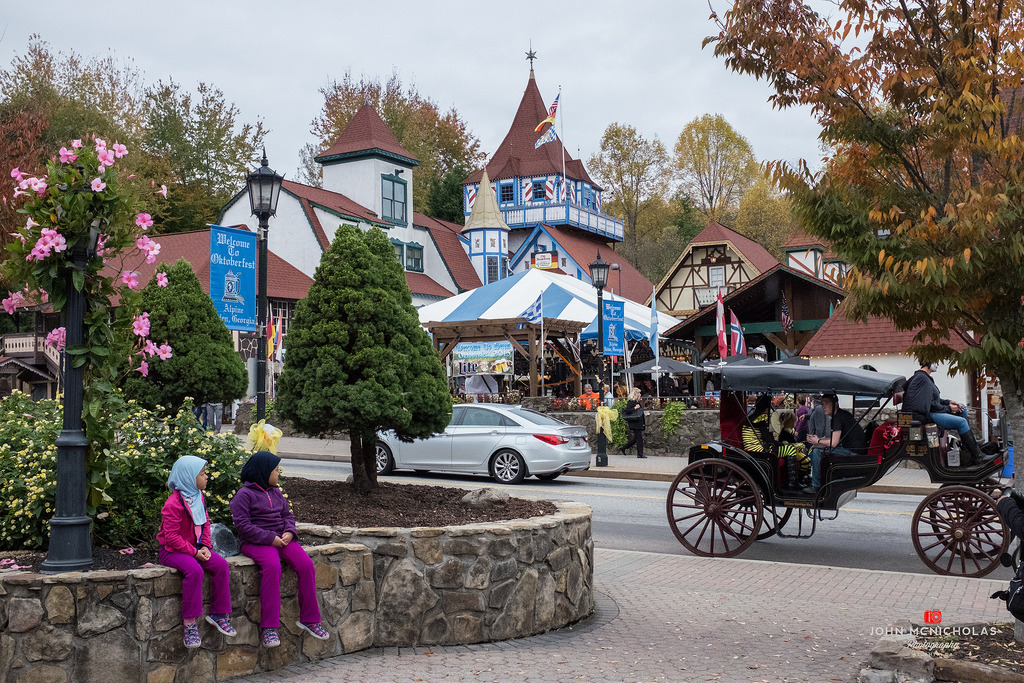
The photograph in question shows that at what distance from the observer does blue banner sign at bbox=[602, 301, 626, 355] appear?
2495cm

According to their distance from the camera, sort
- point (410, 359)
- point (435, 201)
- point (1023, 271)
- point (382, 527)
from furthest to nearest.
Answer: point (435, 201)
point (410, 359)
point (382, 527)
point (1023, 271)

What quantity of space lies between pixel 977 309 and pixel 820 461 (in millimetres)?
4481

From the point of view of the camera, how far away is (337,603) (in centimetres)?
649

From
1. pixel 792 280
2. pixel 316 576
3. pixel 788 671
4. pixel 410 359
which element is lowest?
pixel 788 671

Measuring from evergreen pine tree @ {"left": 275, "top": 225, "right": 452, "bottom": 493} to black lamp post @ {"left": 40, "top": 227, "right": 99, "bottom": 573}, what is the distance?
104 inches

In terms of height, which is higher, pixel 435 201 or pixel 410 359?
pixel 435 201


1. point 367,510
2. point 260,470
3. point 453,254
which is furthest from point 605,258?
point 260,470

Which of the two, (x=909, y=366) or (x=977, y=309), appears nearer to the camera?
(x=977, y=309)

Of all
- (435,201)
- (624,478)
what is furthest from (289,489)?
(435,201)

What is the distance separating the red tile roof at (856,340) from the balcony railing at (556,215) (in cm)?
2964

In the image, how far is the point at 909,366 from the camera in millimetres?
26688

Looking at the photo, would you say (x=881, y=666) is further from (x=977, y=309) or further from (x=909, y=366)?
(x=909, y=366)

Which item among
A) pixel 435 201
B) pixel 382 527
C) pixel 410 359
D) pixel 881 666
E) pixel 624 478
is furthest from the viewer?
pixel 435 201

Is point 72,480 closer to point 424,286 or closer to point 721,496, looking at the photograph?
point 721,496
